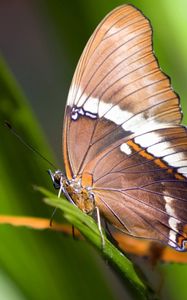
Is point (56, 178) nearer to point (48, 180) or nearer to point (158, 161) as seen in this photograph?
point (48, 180)

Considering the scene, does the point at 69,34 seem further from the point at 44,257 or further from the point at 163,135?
the point at 44,257

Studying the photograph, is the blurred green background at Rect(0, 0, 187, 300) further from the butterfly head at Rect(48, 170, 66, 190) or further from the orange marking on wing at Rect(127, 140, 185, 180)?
the orange marking on wing at Rect(127, 140, 185, 180)

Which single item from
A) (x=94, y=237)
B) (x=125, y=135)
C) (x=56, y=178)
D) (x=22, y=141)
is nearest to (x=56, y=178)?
(x=56, y=178)

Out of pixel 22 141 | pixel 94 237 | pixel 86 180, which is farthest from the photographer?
pixel 86 180

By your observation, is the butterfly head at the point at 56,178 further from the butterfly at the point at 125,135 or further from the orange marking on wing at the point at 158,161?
the orange marking on wing at the point at 158,161

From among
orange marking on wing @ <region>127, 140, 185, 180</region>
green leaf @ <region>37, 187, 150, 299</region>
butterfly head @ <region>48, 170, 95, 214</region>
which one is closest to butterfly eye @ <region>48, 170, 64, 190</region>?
butterfly head @ <region>48, 170, 95, 214</region>

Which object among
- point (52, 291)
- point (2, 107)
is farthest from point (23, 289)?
point (2, 107)

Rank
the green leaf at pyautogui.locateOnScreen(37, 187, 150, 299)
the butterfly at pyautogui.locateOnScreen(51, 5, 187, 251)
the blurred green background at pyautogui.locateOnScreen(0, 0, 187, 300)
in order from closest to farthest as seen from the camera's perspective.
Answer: the green leaf at pyautogui.locateOnScreen(37, 187, 150, 299) < the blurred green background at pyautogui.locateOnScreen(0, 0, 187, 300) < the butterfly at pyautogui.locateOnScreen(51, 5, 187, 251)

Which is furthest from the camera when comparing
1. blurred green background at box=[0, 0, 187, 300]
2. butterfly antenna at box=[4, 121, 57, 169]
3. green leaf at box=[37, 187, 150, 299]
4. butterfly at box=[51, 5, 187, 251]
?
butterfly at box=[51, 5, 187, 251]

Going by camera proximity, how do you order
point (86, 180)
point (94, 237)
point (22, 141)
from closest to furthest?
point (94, 237) → point (22, 141) → point (86, 180)
